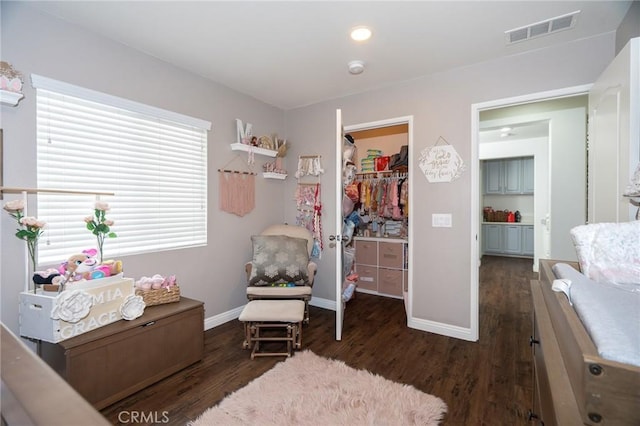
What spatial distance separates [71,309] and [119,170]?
3.60 ft

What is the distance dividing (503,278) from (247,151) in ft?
15.5

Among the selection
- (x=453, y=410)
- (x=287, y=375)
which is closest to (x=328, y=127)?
(x=287, y=375)

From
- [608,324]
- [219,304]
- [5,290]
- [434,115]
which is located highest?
[434,115]

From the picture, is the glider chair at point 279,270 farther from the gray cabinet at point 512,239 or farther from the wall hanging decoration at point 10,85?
the gray cabinet at point 512,239

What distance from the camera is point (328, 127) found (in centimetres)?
343

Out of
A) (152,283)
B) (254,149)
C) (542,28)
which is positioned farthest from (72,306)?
(542,28)

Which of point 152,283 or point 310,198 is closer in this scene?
point 152,283

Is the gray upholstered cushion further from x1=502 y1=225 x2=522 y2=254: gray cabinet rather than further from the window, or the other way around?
x1=502 y1=225 x2=522 y2=254: gray cabinet

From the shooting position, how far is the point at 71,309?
5.29 ft

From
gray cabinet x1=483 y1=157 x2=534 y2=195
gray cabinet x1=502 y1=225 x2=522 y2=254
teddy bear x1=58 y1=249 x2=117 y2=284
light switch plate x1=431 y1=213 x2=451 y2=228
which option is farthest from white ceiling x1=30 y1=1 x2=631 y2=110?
gray cabinet x1=502 y1=225 x2=522 y2=254

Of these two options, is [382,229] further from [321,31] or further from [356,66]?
[321,31]

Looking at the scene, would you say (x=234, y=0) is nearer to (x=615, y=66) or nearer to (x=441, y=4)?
(x=441, y=4)

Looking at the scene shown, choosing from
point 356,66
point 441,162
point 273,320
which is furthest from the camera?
point 441,162

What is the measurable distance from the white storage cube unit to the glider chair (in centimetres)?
110
